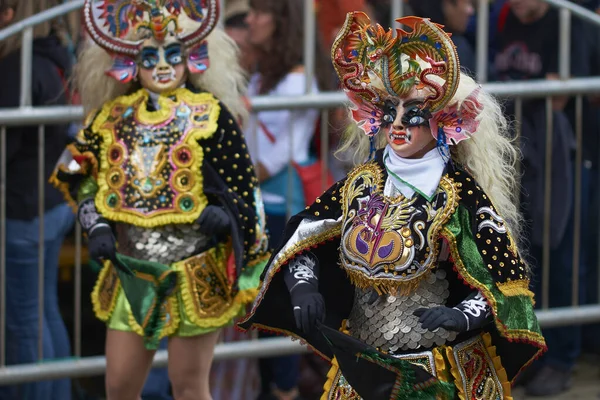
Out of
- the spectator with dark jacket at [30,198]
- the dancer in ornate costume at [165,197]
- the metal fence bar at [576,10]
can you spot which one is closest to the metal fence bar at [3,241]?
the spectator with dark jacket at [30,198]

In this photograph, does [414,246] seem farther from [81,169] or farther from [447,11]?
[447,11]

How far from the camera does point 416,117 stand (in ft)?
15.8

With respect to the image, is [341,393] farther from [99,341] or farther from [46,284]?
[99,341]

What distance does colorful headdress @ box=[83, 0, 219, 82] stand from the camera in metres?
6.01

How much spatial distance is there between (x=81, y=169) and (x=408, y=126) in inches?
66.9

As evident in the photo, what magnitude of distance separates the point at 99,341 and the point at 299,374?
1.19m

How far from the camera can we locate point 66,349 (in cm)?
687

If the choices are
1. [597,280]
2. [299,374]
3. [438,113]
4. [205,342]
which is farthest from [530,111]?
[438,113]

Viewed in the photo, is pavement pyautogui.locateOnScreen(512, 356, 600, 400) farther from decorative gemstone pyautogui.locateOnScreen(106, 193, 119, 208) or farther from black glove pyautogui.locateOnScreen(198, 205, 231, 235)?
decorative gemstone pyautogui.locateOnScreen(106, 193, 119, 208)

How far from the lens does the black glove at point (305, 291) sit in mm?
4656

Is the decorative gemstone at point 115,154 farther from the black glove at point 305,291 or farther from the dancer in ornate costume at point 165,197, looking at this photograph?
the black glove at point 305,291

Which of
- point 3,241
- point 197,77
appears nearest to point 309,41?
point 197,77

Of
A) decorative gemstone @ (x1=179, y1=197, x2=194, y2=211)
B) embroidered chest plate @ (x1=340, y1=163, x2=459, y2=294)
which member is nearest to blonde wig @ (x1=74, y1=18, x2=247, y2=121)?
decorative gemstone @ (x1=179, y1=197, x2=194, y2=211)

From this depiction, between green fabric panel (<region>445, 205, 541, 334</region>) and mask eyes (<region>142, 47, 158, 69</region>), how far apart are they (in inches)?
67.6
